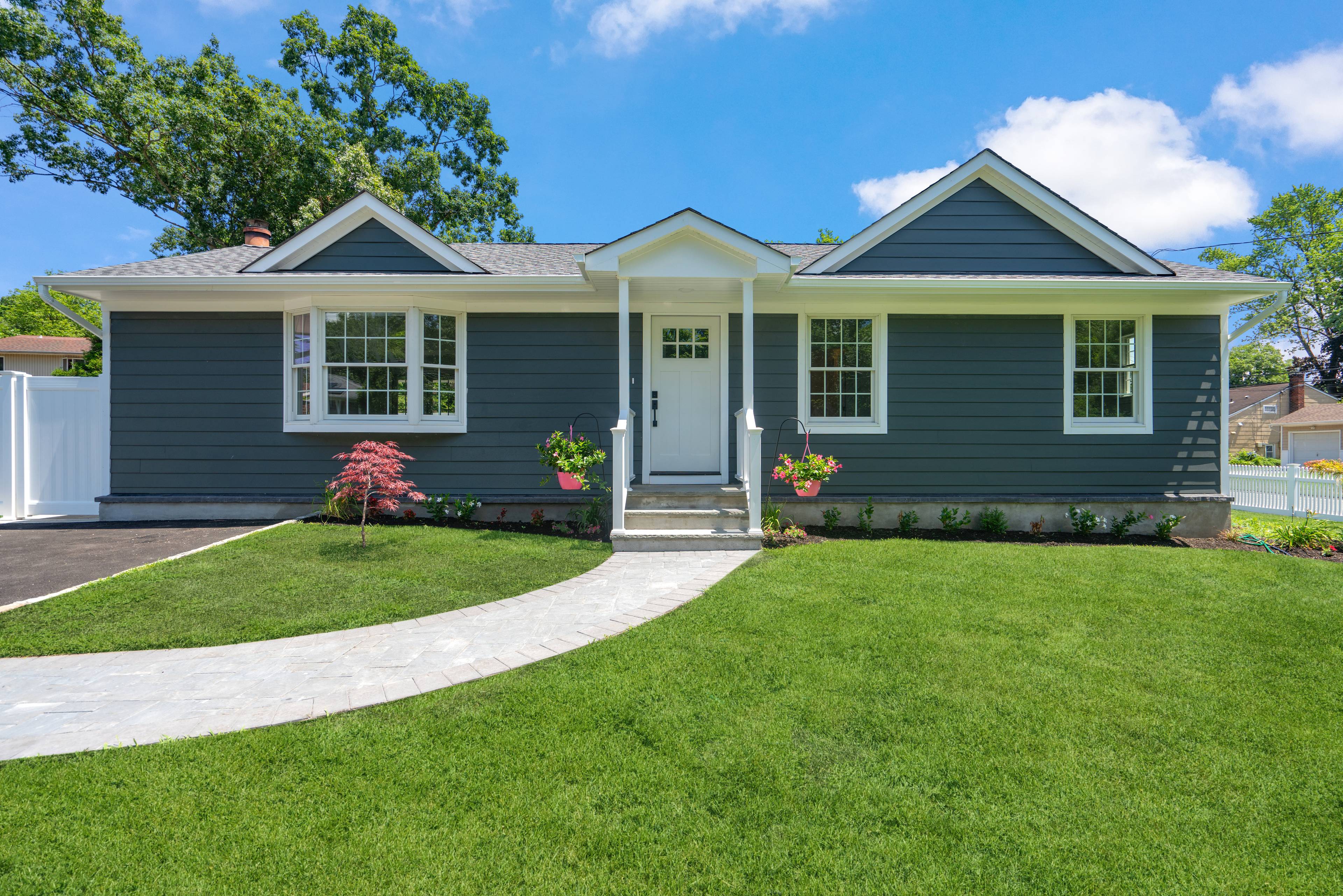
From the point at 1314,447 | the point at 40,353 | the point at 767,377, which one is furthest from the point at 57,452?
the point at 1314,447

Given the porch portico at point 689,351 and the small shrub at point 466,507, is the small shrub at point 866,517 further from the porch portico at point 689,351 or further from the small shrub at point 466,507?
the small shrub at point 466,507

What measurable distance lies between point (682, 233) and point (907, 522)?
15.2ft

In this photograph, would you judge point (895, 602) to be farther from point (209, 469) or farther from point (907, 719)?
point (209, 469)

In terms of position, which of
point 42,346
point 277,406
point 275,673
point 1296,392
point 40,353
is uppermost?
point 42,346

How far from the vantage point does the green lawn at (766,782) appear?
68.7 inches

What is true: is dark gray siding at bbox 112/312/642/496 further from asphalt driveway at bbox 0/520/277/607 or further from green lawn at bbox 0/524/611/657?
→ green lawn at bbox 0/524/611/657

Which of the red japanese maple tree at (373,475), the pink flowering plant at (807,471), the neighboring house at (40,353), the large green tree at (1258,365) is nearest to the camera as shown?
the red japanese maple tree at (373,475)

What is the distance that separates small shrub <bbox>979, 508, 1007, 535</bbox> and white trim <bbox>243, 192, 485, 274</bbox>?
738 centimetres

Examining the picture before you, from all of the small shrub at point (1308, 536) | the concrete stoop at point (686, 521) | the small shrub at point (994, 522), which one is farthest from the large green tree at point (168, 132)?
the small shrub at point (1308, 536)

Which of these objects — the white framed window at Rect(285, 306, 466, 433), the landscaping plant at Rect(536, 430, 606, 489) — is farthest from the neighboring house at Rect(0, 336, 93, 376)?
the landscaping plant at Rect(536, 430, 606, 489)

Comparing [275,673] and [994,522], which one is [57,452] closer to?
[275,673]

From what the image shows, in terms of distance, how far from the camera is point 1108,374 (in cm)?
799

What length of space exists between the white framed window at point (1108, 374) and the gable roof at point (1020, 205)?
0.77 metres

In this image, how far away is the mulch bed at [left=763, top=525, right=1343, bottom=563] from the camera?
6902 millimetres
